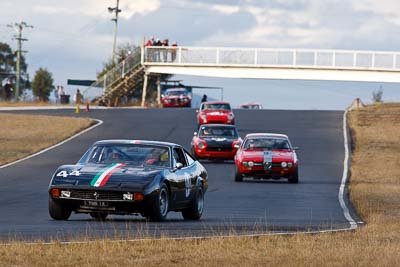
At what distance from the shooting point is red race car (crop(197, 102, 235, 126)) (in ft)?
178

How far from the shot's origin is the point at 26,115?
199ft

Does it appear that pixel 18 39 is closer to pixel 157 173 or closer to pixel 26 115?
pixel 26 115

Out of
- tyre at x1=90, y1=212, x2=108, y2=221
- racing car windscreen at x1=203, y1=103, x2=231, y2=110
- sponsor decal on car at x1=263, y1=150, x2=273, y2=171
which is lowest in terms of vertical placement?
sponsor decal on car at x1=263, y1=150, x2=273, y2=171

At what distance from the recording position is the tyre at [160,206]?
1730 centimetres

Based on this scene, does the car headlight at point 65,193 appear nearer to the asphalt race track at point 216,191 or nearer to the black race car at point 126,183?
the black race car at point 126,183

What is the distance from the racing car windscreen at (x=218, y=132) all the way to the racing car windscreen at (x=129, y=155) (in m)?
22.8

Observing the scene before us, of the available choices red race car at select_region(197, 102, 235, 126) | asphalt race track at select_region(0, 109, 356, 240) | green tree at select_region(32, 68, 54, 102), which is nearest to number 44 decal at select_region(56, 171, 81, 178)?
asphalt race track at select_region(0, 109, 356, 240)

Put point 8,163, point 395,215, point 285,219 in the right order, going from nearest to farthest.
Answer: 1. point 285,219
2. point 395,215
3. point 8,163

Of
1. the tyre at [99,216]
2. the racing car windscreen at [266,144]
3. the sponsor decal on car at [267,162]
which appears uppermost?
the racing car windscreen at [266,144]

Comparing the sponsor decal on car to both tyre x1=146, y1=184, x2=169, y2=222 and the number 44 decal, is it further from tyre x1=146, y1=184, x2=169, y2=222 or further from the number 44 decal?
the number 44 decal

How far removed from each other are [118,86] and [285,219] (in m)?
60.9

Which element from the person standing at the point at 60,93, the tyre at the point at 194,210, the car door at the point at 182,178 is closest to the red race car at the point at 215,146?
the tyre at the point at 194,210

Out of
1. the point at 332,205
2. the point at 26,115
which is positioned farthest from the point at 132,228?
the point at 26,115

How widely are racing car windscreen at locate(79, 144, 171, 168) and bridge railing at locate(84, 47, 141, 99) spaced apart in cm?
5988
